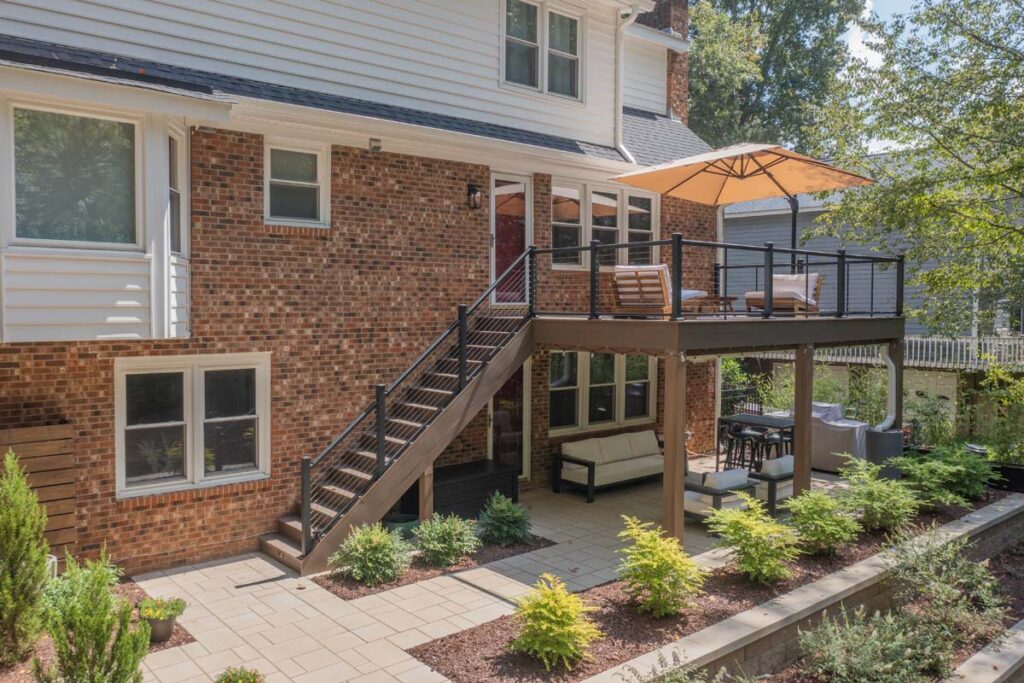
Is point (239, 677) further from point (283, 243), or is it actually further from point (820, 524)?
point (820, 524)

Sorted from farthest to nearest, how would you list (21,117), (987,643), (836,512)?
(836,512), (987,643), (21,117)

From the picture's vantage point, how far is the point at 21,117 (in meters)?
6.47

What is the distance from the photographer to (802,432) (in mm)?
9836

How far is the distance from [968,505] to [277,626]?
925 centimetres

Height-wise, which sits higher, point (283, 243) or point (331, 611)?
point (283, 243)

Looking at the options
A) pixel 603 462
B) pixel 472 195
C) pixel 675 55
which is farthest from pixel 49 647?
pixel 675 55

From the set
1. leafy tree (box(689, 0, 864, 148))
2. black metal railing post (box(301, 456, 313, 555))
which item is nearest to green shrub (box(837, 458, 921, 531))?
black metal railing post (box(301, 456, 313, 555))

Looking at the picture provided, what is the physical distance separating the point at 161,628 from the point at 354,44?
7076mm

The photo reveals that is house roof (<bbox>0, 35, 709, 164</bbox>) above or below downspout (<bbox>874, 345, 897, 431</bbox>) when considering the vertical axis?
above

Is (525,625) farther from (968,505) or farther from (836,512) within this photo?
(968,505)

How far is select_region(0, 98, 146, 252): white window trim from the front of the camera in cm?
634

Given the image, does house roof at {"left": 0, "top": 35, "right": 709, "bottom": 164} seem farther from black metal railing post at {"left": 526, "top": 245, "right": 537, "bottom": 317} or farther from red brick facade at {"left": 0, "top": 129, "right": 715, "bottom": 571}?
black metal railing post at {"left": 526, "top": 245, "right": 537, "bottom": 317}

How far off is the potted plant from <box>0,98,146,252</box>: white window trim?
3.30 meters

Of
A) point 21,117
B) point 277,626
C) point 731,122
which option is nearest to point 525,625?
point 277,626
